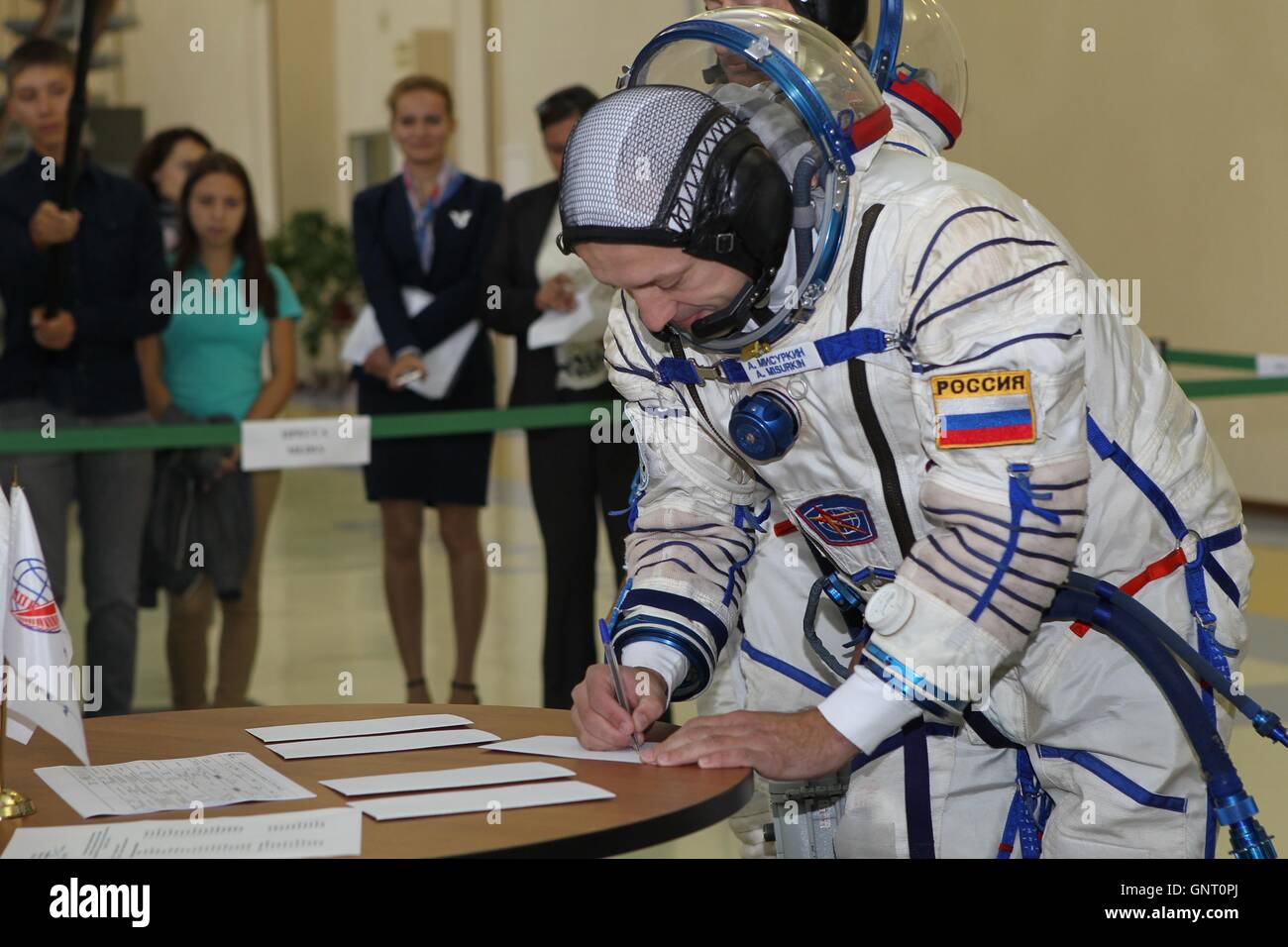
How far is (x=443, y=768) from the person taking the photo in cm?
181

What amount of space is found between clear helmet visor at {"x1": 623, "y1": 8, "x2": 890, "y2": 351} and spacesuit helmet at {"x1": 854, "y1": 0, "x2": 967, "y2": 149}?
30 cm

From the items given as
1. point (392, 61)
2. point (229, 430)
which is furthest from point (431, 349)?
point (392, 61)

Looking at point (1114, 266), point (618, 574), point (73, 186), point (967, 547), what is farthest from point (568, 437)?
point (1114, 266)

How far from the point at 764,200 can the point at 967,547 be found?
0.45m

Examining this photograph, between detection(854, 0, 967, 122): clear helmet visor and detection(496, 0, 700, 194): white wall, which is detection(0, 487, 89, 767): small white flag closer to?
detection(854, 0, 967, 122): clear helmet visor

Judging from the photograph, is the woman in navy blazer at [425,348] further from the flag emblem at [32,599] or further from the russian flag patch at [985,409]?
the russian flag patch at [985,409]

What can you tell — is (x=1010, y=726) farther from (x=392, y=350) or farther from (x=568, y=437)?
(x=392, y=350)

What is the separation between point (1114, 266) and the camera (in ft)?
25.9

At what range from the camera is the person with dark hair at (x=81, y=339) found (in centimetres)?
449

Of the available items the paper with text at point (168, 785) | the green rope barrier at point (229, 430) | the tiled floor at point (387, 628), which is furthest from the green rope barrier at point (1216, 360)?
the paper with text at point (168, 785)

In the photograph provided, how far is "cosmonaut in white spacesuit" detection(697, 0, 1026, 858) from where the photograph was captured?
2.13 m

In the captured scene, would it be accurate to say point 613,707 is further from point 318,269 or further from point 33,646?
point 318,269

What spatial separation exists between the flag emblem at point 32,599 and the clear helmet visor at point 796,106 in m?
0.82

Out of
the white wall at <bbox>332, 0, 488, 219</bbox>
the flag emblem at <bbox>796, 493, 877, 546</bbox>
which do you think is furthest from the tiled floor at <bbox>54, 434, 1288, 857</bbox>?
the white wall at <bbox>332, 0, 488, 219</bbox>
